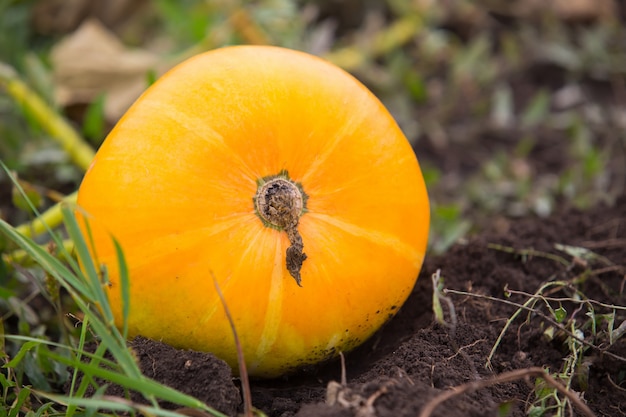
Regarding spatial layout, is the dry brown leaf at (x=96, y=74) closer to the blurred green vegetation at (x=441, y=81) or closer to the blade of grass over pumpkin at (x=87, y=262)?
the blurred green vegetation at (x=441, y=81)

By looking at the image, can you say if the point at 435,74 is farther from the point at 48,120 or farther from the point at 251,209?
the point at 251,209

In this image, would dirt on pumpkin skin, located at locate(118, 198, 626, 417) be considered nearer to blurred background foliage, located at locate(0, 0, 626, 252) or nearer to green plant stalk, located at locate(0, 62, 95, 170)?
blurred background foliage, located at locate(0, 0, 626, 252)

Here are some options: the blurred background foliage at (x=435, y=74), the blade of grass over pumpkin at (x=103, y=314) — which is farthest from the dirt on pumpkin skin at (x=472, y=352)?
the blurred background foliage at (x=435, y=74)

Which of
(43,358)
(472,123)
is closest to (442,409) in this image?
(43,358)

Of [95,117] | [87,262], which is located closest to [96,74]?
[95,117]

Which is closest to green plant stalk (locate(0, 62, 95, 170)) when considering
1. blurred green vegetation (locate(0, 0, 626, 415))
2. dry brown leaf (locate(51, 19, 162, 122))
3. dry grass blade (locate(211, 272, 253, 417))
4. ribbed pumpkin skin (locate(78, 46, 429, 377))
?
blurred green vegetation (locate(0, 0, 626, 415))
